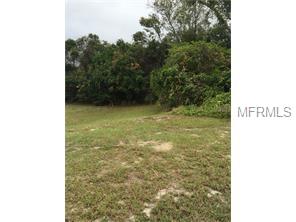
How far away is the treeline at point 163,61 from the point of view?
6.75m

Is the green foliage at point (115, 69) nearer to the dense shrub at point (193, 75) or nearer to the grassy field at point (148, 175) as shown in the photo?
the dense shrub at point (193, 75)

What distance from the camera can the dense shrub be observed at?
6.57m

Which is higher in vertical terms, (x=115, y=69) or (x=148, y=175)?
(x=115, y=69)

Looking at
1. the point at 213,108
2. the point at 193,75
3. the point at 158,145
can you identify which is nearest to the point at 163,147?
the point at 158,145

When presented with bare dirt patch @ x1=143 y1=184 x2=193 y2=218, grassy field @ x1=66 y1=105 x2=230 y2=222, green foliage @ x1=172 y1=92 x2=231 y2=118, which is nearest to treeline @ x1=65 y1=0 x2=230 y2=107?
green foliage @ x1=172 y1=92 x2=231 y2=118

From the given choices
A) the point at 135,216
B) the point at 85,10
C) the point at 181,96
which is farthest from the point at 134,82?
the point at 135,216

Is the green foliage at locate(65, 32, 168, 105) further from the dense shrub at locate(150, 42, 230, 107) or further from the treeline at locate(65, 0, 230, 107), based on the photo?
the dense shrub at locate(150, 42, 230, 107)

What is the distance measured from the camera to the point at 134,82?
7.66m

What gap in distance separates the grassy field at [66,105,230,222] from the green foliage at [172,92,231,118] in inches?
48.4

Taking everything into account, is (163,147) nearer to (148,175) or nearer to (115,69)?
(148,175)

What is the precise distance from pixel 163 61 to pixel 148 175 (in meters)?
5.68

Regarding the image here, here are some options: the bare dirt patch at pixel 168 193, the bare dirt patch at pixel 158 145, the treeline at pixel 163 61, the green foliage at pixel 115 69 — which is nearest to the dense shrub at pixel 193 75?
the treeline at pixel 163 61

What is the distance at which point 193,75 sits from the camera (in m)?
6.95
